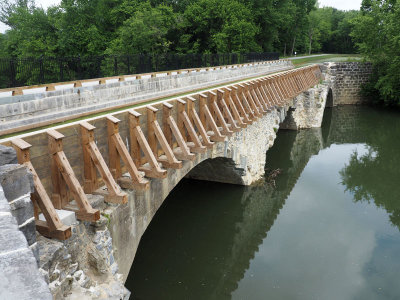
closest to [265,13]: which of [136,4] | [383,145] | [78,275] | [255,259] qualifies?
[136,4]

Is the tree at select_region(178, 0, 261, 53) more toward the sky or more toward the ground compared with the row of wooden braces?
more toward the sky

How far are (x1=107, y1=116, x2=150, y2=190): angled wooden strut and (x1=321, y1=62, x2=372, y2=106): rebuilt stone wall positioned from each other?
38747 millimetres

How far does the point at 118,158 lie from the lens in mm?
6750

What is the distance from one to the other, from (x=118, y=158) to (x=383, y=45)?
40.6m

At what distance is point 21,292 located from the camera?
161 cm

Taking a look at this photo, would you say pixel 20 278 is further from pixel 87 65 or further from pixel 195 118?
pixel 87 65

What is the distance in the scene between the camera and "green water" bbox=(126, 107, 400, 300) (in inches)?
416

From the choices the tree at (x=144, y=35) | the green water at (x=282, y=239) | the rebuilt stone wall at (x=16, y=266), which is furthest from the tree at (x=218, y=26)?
the rebuilt stone wall at (x=16, y=266)

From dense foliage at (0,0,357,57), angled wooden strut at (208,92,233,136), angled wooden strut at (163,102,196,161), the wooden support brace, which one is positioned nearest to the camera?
angled wooden strut at (163,102,196,161)

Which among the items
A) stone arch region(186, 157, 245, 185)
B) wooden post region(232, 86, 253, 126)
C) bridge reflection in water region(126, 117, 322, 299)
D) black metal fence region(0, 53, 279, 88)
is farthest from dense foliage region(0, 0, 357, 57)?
wooden post region(232, 86, 253, 126)

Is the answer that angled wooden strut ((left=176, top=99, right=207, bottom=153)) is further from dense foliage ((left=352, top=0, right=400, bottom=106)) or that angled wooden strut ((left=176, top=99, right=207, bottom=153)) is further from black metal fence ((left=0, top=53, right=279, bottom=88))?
dense foliage ((left=352, top=0, right=400, bottom=106))

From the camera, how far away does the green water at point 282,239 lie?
10.6m

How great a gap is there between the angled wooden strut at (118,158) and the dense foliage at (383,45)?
34933 millimetres

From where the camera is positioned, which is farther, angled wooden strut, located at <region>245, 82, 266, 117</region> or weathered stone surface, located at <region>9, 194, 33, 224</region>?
angled wooden strut, located at <region>245, 82, 266, 117</region>
